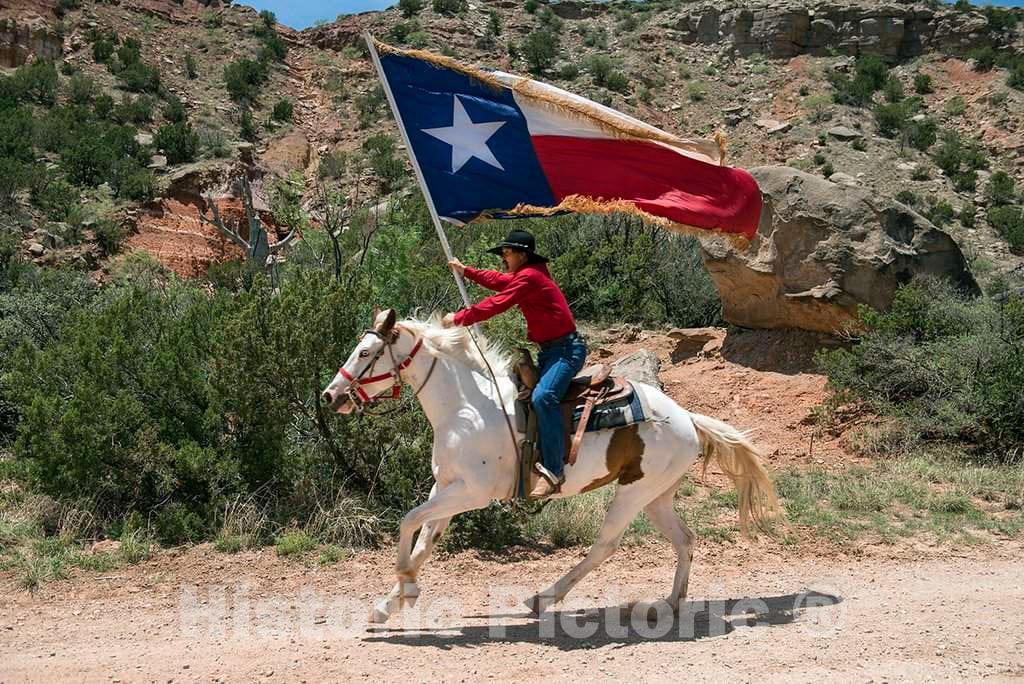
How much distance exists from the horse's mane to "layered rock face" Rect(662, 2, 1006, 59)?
153ft

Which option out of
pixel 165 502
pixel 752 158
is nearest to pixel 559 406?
pixel 165 502

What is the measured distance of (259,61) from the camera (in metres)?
47.5

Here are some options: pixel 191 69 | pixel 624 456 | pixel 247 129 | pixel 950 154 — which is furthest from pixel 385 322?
pixel 191 69

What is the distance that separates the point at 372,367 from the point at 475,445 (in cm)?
91

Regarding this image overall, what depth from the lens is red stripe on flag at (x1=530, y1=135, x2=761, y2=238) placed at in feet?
26.2

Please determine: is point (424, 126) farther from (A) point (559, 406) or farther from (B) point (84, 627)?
(B) point (84, 627)

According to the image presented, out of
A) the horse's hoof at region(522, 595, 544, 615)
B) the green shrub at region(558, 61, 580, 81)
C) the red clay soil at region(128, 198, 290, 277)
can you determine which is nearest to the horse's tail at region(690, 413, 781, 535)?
the horse's hoof at region(522, 595, 544, 615)

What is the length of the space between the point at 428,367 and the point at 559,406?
0.99 metres

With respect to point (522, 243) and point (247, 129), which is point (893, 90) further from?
point (522, 243)

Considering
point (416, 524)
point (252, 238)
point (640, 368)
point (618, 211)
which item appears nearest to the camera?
point (416, 524)

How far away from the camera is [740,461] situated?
7727mm

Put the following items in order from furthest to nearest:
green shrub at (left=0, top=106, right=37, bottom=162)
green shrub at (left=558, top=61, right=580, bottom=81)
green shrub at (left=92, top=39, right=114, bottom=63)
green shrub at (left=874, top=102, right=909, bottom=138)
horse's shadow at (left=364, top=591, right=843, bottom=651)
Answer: green shrub at (left=558, top=61, right=580, bottom=81) < green shrub at (left=92, top=39, right=114, bottom=63) < green shrub at (left=874, top=102, right=909, bottom=138) < green shrub at (left=0, top=106, right=37, bottom=162) < horse's shadow at (left=364, top=591, right=843, bottom=651)

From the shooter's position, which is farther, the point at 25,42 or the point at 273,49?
the point at 273,49

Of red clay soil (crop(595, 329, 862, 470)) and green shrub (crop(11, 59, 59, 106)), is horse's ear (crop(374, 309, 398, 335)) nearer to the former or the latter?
red clay soil (crop(595, 329, 862, 470))
